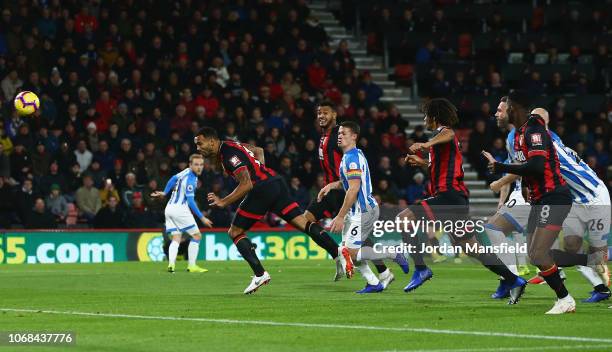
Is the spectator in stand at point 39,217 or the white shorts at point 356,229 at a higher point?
the white shorts at point 356,229

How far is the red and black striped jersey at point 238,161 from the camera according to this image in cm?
1441


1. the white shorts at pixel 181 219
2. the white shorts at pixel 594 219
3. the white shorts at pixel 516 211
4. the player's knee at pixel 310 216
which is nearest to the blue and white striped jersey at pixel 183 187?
the white shorts at pixel 181 219

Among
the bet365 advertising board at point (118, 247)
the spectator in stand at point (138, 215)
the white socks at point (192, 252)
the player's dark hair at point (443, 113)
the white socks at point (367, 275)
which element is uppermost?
the player's dark hair at point (443, 113)

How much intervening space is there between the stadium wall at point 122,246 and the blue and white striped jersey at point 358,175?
30.1ft

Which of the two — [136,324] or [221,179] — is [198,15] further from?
[136,324]

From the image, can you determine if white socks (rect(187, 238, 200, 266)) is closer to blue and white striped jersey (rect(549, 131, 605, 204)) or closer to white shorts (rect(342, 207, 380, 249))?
white shorts (rect(342, 207, 380, 249))

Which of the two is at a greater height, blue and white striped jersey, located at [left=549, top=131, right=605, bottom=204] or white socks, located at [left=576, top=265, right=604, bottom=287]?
blue and white striped jersey, located at [left=549, top=131, right=605, bottom=204]

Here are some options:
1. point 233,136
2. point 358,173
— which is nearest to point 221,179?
point 233,136

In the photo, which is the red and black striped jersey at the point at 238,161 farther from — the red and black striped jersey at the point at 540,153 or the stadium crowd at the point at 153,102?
the stadium crowd at the point at 153,102

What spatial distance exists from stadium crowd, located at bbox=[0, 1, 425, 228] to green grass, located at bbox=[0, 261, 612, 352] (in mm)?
6816

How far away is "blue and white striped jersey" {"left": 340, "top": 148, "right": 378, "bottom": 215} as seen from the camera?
1449cm

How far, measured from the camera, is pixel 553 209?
37.7ft

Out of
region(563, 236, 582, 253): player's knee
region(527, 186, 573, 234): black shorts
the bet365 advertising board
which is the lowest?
the bet365 advertising board

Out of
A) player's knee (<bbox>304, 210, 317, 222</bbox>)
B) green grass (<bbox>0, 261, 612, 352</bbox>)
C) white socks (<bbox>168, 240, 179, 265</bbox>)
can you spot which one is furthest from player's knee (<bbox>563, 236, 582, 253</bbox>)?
white socks (<bbox>168, 240, 179, 265</bbox>)
